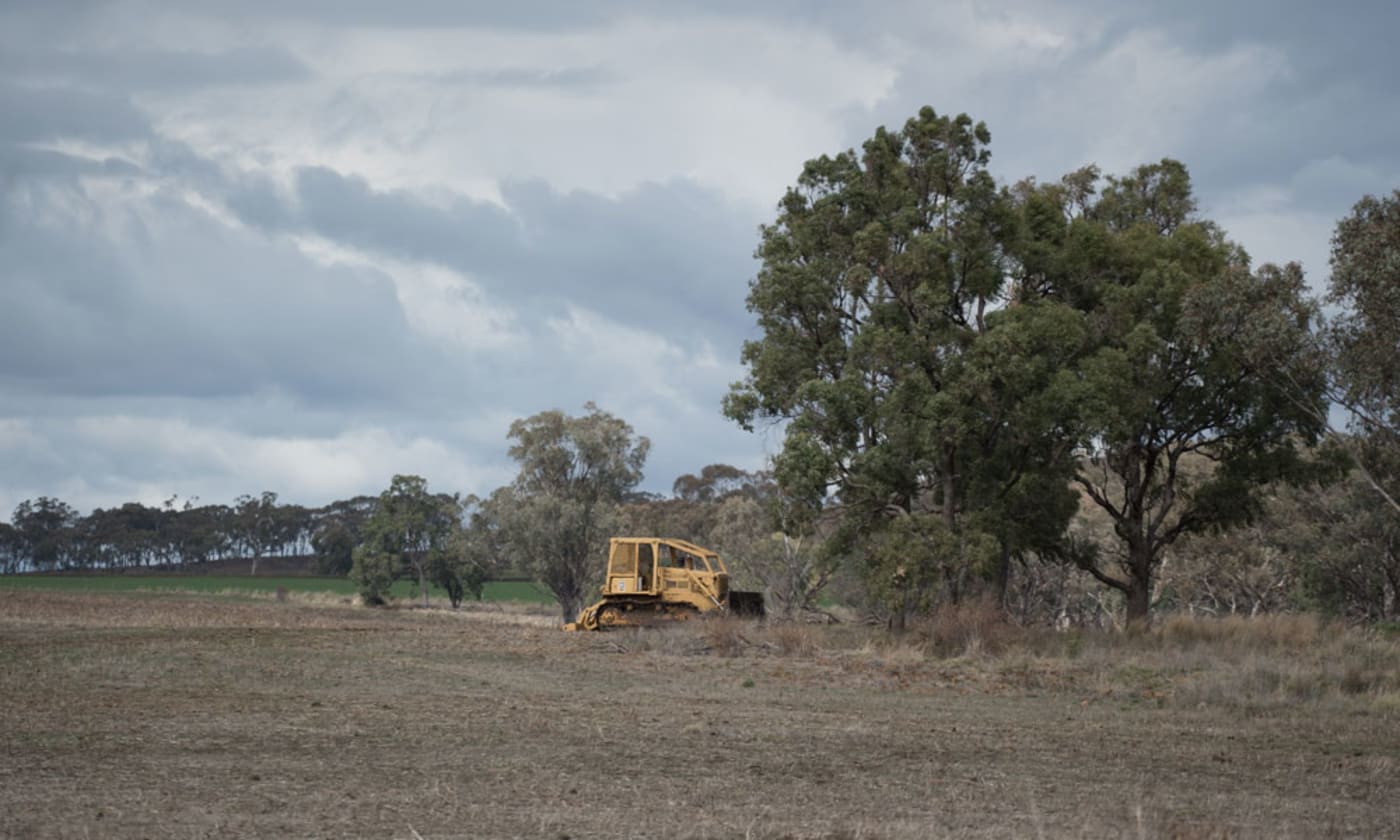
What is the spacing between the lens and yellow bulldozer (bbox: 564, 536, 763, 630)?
39.7 metres

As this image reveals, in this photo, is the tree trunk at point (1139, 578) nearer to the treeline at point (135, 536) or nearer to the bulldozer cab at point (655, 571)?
the bulldozer cab at point (655, 571)

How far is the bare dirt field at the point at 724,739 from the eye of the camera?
34.3 ft

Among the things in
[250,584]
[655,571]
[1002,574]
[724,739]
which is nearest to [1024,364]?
[1002,574]

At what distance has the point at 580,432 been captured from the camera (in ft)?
230

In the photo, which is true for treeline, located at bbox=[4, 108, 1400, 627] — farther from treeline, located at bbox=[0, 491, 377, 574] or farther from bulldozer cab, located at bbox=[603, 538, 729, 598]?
treeline, located at bbox=[0, 491, 377, 574]

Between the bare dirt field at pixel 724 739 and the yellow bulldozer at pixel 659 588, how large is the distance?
28.5 ft

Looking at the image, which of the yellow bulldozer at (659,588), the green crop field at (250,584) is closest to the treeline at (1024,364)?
the yellow bulldozer at (659,588)

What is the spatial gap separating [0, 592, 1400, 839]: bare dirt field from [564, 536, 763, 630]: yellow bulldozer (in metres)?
8.68

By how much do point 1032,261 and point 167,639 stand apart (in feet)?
84.8

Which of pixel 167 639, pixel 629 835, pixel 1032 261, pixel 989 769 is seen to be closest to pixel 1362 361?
pixel 1032 261

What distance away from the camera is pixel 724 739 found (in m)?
15.6

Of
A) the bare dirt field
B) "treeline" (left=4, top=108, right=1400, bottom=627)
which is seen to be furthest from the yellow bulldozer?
the bare dirt field

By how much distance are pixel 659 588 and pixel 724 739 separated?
24.5 m

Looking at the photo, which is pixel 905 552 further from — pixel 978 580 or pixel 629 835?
pixel 629 835
